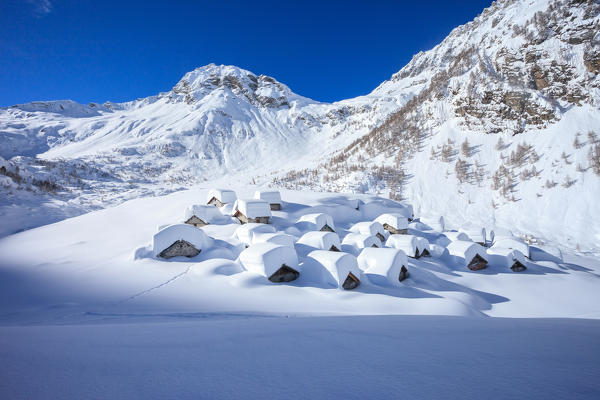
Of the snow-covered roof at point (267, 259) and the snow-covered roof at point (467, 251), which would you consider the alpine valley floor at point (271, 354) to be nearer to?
the snow-covered roof at point (267, 259)

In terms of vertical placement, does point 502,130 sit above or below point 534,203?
above

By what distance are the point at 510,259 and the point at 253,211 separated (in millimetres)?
16568

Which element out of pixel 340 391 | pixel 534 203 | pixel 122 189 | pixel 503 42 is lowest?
pixel 340 391

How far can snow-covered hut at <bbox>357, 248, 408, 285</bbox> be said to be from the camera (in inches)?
440

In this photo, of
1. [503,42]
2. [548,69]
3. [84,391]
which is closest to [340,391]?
[84,391]

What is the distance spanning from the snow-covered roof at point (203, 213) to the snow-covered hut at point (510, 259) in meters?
18.8

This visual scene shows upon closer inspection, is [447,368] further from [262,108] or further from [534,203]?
[262,108]

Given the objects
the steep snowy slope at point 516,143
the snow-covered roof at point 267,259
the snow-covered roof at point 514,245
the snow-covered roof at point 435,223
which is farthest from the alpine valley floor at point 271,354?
the steep snowy slope at point 516,143

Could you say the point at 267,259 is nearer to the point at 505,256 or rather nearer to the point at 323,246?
the point at 323,246

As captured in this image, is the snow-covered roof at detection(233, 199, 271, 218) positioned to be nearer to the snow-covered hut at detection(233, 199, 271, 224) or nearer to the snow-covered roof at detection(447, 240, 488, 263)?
the snow-covered hut at detection(233, 199, 271, 224)

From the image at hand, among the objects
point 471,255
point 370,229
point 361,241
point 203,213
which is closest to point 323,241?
point 361,241

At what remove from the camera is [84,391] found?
1.36m

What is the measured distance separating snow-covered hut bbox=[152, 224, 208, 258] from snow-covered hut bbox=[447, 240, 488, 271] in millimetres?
15316

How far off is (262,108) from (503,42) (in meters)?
63.8
